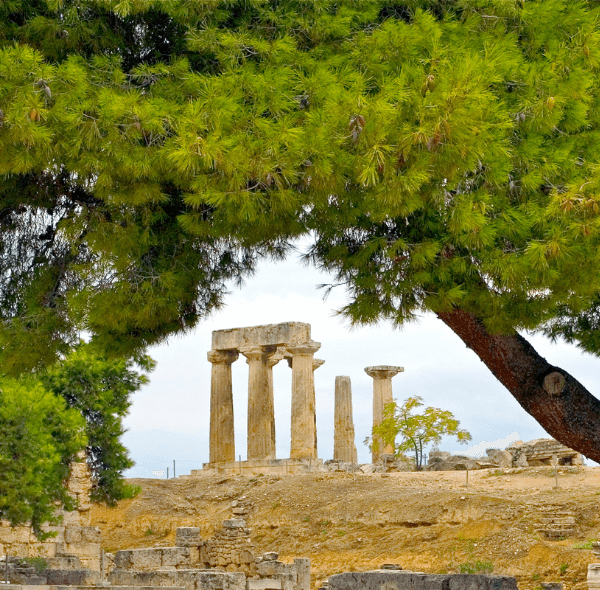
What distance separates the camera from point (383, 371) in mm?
41938

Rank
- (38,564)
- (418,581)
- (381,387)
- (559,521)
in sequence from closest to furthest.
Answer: (418,581) < (38,564) < (559,521) < (381,387)

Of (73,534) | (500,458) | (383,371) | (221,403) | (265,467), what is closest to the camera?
(73,534)

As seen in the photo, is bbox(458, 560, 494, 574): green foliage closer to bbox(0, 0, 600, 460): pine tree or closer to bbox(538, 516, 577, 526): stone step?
bbox(538, 516, 577, 526): stone step

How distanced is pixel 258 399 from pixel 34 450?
11.9 m

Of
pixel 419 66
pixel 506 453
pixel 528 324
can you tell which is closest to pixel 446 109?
pixel 419 66

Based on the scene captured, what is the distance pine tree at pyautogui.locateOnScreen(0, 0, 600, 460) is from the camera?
9.31 m

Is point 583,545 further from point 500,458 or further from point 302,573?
point 500,458

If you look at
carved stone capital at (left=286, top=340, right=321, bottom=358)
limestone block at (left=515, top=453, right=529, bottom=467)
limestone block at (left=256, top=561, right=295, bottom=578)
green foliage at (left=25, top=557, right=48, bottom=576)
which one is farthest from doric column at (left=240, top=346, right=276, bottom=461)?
limestone block at (left=256, top=561, right=295, bottom=578)

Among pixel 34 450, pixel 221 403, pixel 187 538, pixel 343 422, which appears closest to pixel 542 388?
pixel 187 538

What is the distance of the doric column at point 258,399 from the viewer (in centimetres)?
3891

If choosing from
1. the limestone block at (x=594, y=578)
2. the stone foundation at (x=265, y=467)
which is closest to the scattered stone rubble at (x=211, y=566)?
the limestone block at (x=594, y=578)

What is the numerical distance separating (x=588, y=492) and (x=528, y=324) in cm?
1736

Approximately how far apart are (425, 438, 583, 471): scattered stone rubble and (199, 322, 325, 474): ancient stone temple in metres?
4.70

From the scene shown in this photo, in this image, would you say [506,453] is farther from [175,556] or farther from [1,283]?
[1,283]
